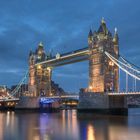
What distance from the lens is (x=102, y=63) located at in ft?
193

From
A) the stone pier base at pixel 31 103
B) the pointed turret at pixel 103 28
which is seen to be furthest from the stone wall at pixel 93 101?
the stone pier base at pixel 31 103

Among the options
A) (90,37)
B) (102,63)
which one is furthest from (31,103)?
(102,63)

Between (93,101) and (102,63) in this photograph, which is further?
(102,63)

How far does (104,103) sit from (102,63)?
272 inches

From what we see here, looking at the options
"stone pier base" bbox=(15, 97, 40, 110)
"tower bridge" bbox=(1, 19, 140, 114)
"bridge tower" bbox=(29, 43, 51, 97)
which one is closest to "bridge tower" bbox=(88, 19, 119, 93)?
"tower bridge" bbox=(1, 19, 140, 114)

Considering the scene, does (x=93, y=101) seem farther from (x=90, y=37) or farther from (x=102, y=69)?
(x=90, y=37)

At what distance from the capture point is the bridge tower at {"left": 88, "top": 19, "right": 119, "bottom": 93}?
191 feet

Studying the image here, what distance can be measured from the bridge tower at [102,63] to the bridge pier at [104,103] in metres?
1.72

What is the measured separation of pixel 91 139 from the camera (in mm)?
26984

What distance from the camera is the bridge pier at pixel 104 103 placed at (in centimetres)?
5512

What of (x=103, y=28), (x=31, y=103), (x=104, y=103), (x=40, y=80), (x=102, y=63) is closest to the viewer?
(x=104, y=103)

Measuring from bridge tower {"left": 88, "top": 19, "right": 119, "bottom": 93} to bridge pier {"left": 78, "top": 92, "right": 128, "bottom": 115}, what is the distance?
172 centimetres

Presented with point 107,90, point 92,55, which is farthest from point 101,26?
point 107,90

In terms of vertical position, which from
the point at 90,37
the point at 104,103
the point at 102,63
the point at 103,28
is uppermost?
the point at 103,28
